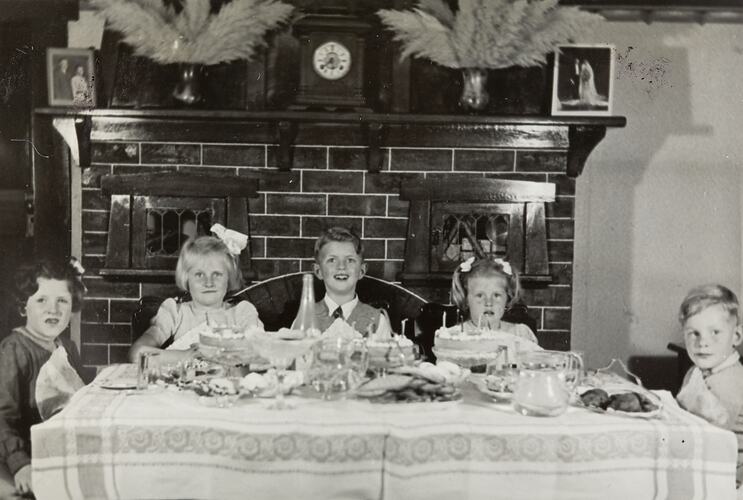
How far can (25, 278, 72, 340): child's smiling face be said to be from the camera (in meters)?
2.71

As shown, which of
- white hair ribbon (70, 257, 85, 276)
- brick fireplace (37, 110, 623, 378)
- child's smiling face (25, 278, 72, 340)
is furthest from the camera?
brick fireplace (37, 110, 623, 378)

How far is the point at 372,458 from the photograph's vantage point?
1.85 m

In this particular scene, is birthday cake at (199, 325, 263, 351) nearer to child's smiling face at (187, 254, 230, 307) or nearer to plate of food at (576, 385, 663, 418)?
child's smiling face at (187, 254, 230, 307)

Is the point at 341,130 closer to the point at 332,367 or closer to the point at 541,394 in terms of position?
the point at 332,367

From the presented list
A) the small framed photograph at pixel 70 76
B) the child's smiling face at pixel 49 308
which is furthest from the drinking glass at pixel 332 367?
the small framed photograph at pixel 70 76

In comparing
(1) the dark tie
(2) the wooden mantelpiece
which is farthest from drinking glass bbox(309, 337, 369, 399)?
(2) the wooden mantelpiece

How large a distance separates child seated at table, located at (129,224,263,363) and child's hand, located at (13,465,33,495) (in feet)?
2.02

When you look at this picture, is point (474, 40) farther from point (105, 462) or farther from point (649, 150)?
point (105, 462)

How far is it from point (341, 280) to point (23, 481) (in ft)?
4.17

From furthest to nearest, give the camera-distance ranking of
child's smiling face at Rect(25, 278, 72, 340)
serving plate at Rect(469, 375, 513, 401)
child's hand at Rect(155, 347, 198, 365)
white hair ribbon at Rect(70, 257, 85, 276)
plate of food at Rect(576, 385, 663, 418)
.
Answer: white hair ribbon at Rect(70, 257, 85, 276) < child's smiling face at Rect(25, 278, 72, 340) < child's hand at Rect(155, 347, 198, 365) < serving plate at Rect(469, 375, 513, 401) < plate of food at Rect(576, 385, 663, 418)

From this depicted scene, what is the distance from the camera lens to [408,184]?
3516 mm

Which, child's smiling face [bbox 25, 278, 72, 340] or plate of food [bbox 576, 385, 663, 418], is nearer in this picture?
plate of food [bbox 576, 385, 663, 418]

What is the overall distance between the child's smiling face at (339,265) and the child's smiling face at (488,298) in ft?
1.45

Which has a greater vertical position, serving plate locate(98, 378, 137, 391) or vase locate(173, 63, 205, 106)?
vase locate(173, 63, 205, 106)
